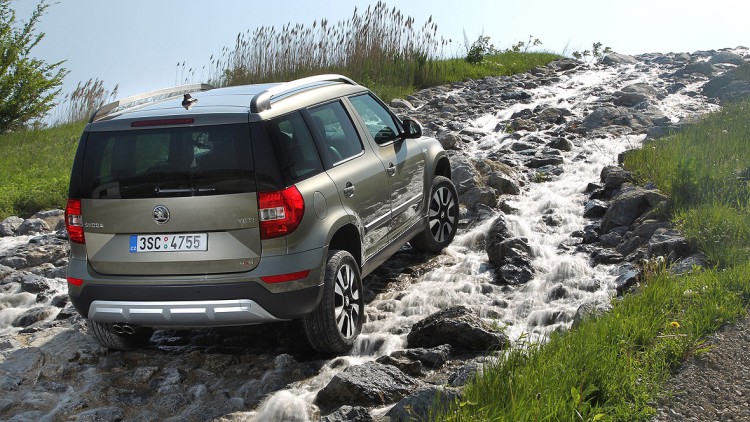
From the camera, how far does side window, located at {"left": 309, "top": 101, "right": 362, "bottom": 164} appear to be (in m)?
6.99

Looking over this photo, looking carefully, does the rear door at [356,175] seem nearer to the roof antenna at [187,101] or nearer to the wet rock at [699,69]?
the roof antenna at [187,101]

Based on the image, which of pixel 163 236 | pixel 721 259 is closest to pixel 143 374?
pixel 163 236

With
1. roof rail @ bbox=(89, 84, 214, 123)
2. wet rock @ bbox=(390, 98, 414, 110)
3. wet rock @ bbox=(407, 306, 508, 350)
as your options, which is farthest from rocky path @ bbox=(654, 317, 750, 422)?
wet rock @ bbox=(390, 98, 414, 110)

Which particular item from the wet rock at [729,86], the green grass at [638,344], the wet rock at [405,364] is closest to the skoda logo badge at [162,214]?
the wet rock at [405,364]

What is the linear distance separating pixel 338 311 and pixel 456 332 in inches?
35.8

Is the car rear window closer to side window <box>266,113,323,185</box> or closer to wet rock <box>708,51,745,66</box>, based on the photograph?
side window <box>266,113,323,185</box>

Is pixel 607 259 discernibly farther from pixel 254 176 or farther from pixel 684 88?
pixel 684 88

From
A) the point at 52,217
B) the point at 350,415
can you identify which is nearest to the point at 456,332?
the point at 350,415

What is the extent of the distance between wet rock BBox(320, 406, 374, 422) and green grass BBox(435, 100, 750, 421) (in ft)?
2.44

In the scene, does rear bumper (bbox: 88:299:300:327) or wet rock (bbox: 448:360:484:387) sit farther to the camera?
rear bumper (bbox: 88:299:300:327)

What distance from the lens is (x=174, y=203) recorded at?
6.15m

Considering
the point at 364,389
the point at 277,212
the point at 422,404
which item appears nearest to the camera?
the point at 422,404

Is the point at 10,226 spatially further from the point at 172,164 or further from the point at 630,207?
the point at 630,207

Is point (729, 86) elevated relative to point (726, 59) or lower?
lower
